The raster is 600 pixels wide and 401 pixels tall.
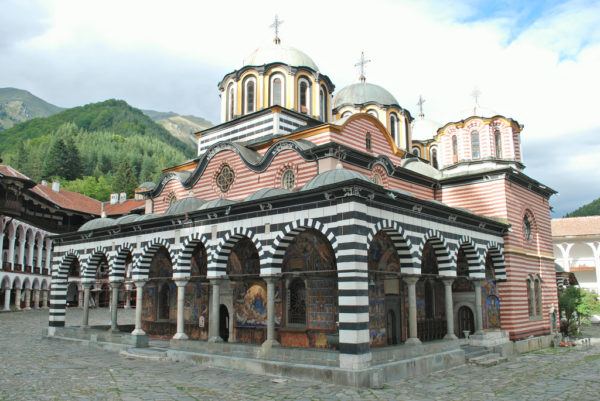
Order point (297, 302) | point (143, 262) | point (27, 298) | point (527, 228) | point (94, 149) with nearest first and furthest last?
point (297, 302) → point (143, 262) → point (527, 228) → point (27, 298) → point (94, 149)

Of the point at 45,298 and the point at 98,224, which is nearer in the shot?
the point at 98,224

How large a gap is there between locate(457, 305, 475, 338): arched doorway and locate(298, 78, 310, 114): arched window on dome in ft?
30.4

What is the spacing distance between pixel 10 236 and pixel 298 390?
30.8 m

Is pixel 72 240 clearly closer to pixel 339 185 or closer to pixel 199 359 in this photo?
pixel 199 359

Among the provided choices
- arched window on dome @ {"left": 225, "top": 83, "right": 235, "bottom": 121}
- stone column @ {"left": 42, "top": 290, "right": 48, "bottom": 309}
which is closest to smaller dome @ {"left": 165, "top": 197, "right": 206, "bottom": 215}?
arched window on dome @ {"left": 225, "top": 83, "right": 235, "bottom": 121}

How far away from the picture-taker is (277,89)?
21188mm

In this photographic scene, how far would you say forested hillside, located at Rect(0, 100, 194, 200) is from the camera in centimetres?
7081

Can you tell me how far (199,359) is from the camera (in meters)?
14.0

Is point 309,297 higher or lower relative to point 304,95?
lower

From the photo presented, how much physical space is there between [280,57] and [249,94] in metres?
1.89

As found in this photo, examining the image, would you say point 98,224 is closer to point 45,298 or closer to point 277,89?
point 277,89

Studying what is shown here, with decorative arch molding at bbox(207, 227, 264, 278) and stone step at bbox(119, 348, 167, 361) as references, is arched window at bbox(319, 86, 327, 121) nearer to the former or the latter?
decorative arch molding at bbox(207, 227, 264, 278)

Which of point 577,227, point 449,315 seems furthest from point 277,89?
point 577,227

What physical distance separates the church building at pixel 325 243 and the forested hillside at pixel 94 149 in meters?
51.9
